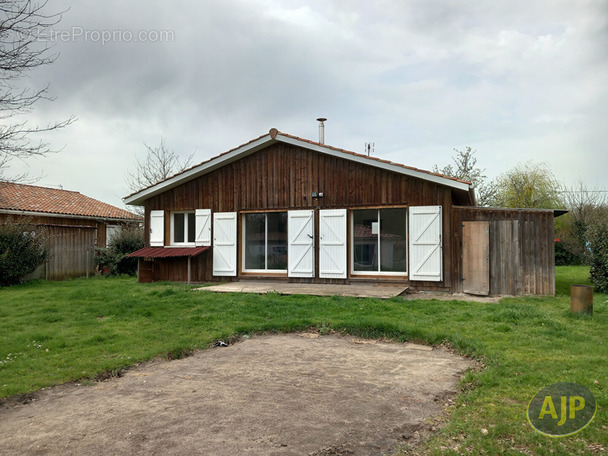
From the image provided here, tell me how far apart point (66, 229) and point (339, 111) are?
1126 centimetres

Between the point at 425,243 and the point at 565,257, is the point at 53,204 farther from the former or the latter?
the point at 565,257

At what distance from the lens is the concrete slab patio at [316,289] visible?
33.0 feet

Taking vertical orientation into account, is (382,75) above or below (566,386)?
above

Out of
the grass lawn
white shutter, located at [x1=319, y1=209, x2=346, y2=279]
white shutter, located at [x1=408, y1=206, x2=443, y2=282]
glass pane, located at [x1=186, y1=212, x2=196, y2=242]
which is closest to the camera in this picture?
the grass lawn

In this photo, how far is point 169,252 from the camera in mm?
13484

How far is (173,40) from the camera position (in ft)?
25.5

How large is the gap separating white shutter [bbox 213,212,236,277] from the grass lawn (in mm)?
2555

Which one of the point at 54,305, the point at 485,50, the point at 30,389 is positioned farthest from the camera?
the point at 485,50

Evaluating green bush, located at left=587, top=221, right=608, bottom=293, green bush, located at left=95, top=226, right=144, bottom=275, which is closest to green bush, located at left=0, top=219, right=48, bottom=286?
green bush, located at left=95, top=226, right=144, bottom=275

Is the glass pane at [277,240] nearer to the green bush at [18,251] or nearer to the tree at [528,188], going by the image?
the green bush at [18,251]

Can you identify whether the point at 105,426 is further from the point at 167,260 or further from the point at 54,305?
the point at 167,260

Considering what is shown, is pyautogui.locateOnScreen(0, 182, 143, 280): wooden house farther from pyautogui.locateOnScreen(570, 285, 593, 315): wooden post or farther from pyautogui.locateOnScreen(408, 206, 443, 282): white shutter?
pyautogui.locateOnScreen(570, 285, 593, 315): wooden post

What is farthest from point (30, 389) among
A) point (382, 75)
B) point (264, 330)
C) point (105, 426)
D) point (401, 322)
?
point (382, 75)

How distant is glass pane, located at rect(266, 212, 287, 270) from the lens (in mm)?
12688
